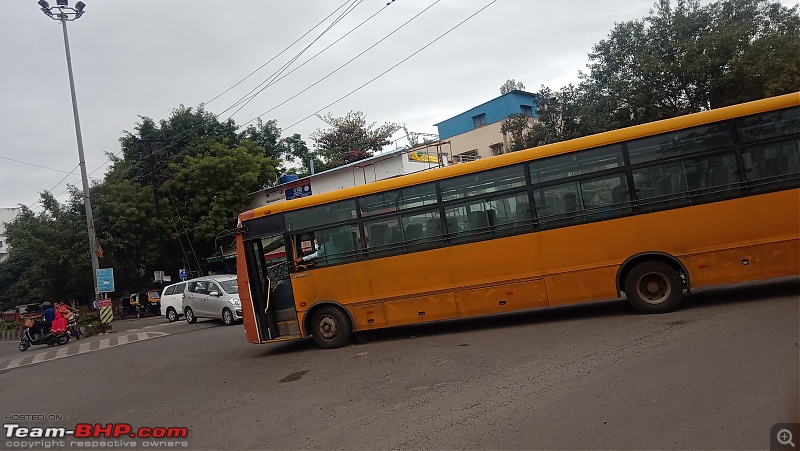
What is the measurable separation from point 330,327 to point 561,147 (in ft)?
17.6

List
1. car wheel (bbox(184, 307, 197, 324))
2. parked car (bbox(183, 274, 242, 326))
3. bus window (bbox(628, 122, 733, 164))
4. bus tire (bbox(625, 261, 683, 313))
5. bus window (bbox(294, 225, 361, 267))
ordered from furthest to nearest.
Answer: car wheel (bbox(184, 307, 197, 324)) < parked car (bbox(183, 274, 242, 326)) < bus window (bbox(294, 225, 361, 267)) < bus tire (bbox(625, 261, 683, 313)) < bus window (bbox(628, 122, 733, 164))

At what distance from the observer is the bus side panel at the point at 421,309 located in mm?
9883

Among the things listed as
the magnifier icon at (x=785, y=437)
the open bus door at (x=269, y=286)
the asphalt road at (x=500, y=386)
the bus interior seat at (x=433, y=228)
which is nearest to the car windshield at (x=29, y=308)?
the asphalt road at (x=500, y=386)

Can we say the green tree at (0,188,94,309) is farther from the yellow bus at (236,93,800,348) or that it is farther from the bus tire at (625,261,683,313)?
the bus tire at (625,261,683,313)

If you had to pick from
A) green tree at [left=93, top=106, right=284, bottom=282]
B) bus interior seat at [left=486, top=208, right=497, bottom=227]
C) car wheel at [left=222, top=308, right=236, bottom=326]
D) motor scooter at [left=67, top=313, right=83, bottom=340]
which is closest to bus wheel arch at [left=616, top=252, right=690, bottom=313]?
bus interior seat at [left=486, top=208, right=497, bottom=227]

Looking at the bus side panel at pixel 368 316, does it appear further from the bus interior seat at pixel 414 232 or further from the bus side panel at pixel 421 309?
the bus interior seat at pixel 414 232

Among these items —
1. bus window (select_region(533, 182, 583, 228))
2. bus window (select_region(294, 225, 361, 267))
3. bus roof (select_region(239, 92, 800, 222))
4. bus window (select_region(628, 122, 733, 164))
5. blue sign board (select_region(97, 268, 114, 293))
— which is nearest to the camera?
bus roof (select_region(239, 92, 800, 222))

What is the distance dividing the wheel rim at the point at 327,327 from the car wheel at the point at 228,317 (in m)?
9.06

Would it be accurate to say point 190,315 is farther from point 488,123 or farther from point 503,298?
point 488,123

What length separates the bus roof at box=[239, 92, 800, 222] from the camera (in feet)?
28.8

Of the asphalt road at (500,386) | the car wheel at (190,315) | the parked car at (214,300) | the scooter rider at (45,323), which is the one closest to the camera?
the asphalt road at (500,386)

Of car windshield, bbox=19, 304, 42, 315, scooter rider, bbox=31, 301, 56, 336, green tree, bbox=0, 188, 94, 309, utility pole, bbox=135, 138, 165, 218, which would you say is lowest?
scooter rider, bbox=31, 301, 56, 336

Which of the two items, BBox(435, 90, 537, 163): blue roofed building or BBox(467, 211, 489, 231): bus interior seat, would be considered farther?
BBox(435, 90, 537, 163): blue roofed building

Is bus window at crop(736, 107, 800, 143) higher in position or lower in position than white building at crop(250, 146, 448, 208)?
lower
